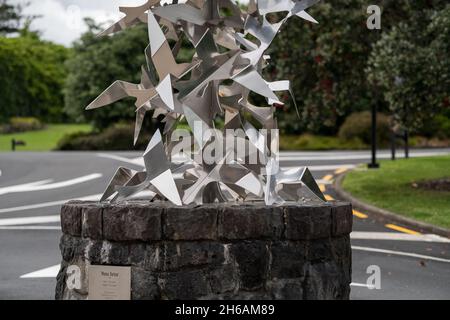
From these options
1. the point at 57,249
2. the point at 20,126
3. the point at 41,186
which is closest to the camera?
the point at 57,249

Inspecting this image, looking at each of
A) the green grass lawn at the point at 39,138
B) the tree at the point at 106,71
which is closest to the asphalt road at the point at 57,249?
the tree at the point at 106,71

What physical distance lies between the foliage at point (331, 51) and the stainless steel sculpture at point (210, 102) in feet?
34.8

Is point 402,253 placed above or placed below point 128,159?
below

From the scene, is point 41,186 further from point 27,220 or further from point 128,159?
point 128,159

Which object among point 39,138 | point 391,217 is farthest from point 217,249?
point 39,138

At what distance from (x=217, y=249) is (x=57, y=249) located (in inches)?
218

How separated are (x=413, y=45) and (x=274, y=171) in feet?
33.6

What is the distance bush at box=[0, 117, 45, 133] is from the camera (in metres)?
64.2

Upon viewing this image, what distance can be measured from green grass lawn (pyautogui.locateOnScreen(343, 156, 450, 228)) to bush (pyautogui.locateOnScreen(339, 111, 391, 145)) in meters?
10.9

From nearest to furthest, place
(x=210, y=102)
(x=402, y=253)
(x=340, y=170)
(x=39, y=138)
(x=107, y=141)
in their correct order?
(x=210, y=102) < (x=402, y=253) < (x=340, y=170) < (x=107, y=141) < (x=39, y=138)

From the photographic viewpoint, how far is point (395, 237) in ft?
41.4

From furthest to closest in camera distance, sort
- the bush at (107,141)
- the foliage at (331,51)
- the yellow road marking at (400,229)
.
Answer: the bush at (107,141), the foliage at (331,51), the yellow road marking at (400,229)

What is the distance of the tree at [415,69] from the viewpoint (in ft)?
51.8

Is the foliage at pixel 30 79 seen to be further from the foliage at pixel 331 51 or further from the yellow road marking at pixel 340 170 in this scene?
the foliage at pixel 331 51
